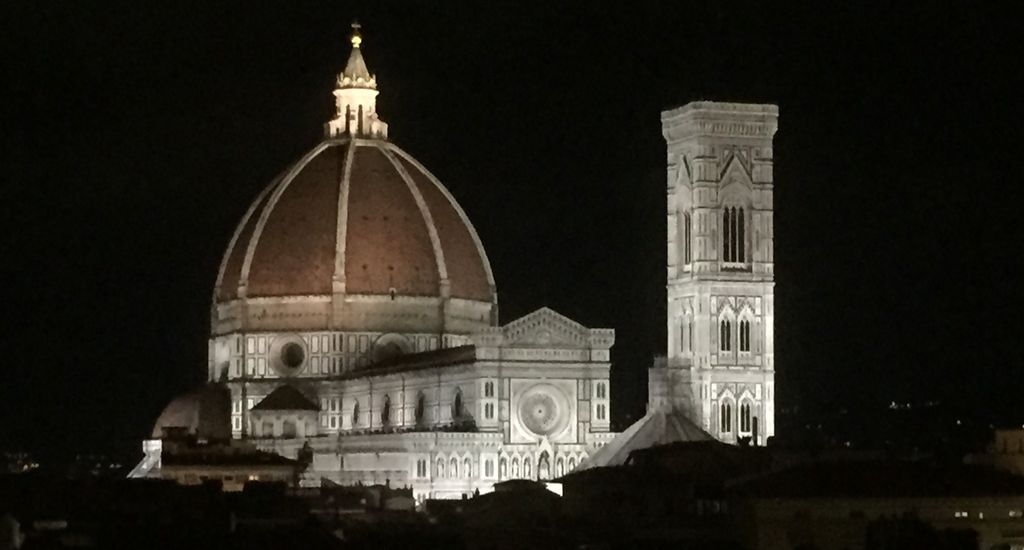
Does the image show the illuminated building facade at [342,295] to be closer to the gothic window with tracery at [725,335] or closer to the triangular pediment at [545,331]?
the triangular pediment at [545,331]

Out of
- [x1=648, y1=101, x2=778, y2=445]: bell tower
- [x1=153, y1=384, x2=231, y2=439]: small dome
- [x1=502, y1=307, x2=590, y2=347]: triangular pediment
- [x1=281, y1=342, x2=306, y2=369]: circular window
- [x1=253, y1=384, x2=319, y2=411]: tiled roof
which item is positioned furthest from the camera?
[x1=281, y1=342, x2=306, y2=369]: circular window

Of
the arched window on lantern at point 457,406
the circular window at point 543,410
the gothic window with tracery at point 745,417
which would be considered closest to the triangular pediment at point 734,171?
the gothic window with tracery at point 745,417

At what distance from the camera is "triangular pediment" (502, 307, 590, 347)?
105 meters

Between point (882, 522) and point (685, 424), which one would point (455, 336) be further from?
point (882, 522)

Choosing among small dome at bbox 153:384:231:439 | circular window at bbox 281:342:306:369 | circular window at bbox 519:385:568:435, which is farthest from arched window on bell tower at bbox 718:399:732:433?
circular window at bbox 281:342:306:369

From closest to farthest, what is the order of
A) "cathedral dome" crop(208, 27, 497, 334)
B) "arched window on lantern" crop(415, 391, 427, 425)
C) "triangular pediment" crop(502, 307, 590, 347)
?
"triangular pediment" crop(502, 307, 590, 347)
"arched window on lantern" crop(415, 391, 427, 425)
"cathedral dome" crop(208, 27, 497, 334)

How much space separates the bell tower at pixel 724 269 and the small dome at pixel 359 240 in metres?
11.1

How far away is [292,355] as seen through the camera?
118 meters

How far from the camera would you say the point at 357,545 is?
2544 inches

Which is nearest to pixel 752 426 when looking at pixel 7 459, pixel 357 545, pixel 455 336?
pixel 455 336

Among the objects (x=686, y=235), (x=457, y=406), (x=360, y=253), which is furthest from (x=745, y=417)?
(x=360, y=253)

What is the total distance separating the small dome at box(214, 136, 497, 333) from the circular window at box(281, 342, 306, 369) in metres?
0.99

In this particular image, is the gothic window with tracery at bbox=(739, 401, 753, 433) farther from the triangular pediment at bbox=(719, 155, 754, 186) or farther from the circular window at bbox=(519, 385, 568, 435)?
the triangular pediment at bbox=(719, 155, 754, 186)

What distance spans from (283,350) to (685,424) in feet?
64.9
